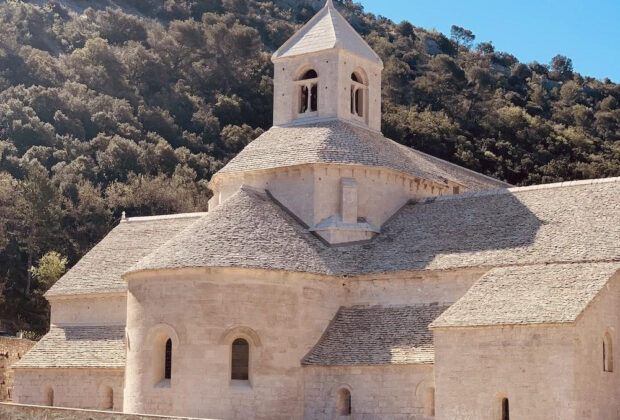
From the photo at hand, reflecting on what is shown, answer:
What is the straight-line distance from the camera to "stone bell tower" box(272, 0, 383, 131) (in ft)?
133

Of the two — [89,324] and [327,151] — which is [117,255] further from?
[327,151]

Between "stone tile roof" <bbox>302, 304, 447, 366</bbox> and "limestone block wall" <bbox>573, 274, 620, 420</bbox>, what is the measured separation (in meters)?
4.48

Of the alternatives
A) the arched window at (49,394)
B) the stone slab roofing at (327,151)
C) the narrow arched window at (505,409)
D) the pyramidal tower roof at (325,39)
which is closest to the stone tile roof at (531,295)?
the narrow arched window at (505,409)

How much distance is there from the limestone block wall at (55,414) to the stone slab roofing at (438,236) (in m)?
6.03

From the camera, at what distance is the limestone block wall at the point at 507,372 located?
28047 millimetres

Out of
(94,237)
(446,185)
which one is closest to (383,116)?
(94,237)

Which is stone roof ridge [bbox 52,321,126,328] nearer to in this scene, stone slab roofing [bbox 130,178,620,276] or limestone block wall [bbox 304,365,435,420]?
stone slab roofing [bbox 130,178,620,276]

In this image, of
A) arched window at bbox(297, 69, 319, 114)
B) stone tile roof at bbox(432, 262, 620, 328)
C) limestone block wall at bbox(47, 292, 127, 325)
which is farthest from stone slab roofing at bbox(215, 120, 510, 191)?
stone tile roof at bbox(432, 262, 620, 328)

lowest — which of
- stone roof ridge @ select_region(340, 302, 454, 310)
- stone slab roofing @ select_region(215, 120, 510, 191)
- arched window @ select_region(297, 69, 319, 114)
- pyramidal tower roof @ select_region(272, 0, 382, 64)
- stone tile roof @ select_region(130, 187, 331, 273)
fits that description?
stone roof ridge @ select_region(340, 302, 454, 310)

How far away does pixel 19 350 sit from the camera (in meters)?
45.4

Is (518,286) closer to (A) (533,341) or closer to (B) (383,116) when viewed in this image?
(A) (533,341)

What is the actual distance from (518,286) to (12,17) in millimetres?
74966

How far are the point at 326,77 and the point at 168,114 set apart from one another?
4438 centimetres

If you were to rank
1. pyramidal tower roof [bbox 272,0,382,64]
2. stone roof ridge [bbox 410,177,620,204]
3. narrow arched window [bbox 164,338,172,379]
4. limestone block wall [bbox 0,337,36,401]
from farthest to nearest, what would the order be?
limestone block wall [bbox 0,337,36,401] < pyramidal tower roof [bbox 272,0,382,64] < stone roof ridge [bbox 410,177,620,204] < narrow arched window [bbox 164,338,172,379]
